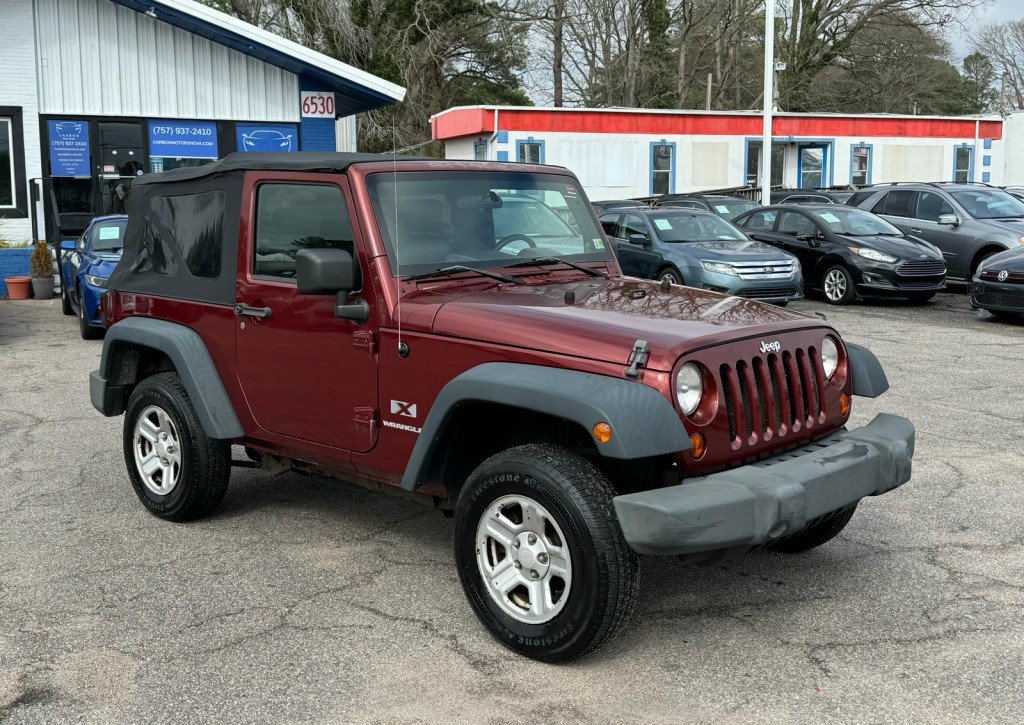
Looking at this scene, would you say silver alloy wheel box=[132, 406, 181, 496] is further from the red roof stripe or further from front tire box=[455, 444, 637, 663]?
the red roof stripe

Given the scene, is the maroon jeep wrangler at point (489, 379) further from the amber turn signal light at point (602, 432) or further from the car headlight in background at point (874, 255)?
the car headlight in background at point (874, 255)

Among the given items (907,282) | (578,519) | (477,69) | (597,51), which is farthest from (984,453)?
(597,51)

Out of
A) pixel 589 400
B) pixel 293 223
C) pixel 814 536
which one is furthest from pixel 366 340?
pixel 814 536

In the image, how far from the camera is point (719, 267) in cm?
1522

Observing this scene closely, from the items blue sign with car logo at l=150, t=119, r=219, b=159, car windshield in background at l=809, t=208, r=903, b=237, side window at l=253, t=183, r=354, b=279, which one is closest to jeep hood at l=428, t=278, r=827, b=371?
side window at l=253, t=183, r=354, b=279

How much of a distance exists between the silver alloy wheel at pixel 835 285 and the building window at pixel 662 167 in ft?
67.2

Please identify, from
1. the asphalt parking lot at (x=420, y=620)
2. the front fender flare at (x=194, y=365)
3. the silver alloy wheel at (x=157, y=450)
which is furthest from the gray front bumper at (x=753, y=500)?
the silver alloy wheel at (x=157, y=450)

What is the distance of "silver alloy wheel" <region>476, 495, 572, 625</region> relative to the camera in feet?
13.2

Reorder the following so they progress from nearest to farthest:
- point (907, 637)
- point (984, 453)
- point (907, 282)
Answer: point (907, 637) < point (984, 453) < point (907, 282)

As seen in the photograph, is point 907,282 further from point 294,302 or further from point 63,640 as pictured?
point 63,640

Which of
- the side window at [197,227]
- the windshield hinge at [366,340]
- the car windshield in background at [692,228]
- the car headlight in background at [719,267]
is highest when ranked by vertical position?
the side window at [197,227]

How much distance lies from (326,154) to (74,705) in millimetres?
2658

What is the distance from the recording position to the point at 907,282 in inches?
645

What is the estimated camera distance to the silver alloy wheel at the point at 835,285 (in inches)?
666
